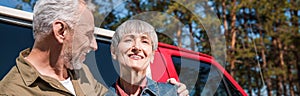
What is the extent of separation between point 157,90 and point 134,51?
0.76 ft

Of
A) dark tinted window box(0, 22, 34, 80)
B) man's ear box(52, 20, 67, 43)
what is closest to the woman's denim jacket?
man's ear box(52, 20, 67, 43)

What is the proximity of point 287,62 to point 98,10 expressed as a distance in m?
19.8

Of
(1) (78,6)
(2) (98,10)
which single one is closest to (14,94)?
(1) (78,6)

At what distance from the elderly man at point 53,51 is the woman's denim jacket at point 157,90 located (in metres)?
0.14

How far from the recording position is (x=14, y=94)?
1746 millimetres

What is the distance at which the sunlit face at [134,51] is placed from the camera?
6.48 feet

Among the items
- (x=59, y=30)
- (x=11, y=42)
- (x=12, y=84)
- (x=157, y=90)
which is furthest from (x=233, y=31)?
(x=12, y=84)

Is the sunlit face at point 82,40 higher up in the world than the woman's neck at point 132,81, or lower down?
higher up

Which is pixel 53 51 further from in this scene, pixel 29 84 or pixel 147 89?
pixel 147 89

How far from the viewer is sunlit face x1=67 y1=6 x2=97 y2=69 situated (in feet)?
6.36

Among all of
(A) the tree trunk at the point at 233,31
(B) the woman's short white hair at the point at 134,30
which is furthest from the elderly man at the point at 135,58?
(A) the tree trunk at the point at 233,31

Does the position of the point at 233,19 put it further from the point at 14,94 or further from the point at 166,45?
the point at 14,94

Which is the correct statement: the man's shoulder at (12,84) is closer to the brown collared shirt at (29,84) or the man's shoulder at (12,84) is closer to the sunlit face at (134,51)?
the brown collared shirt at (29,84)

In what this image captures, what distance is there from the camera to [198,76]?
2980 mm
